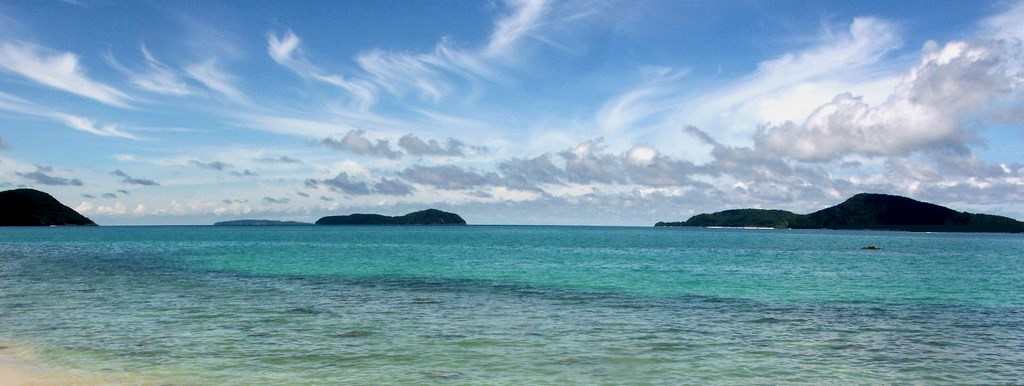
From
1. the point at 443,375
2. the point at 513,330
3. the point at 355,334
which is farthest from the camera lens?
the point at 513,330

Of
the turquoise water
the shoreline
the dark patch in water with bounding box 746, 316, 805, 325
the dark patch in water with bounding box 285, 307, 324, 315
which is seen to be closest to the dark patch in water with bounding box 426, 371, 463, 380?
the turquoise water

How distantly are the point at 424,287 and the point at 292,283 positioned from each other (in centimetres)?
1046

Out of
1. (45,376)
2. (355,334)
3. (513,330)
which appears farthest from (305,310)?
(45,376)

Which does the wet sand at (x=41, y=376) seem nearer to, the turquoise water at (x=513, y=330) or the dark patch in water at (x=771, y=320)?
the turquoise water at (x=513, y=330)

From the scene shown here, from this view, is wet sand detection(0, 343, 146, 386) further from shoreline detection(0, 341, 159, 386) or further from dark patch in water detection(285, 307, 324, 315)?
dark patch in water detection(285, 307, 324, 315)

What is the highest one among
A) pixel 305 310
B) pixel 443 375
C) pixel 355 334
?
pixel 305 310

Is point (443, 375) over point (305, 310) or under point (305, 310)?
under

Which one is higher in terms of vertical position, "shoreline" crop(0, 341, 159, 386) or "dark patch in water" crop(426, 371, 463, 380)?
"shoreline" crop(0, 341, 159, 386)

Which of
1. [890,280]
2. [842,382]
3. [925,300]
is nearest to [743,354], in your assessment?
[842,382]

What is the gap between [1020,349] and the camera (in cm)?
2539

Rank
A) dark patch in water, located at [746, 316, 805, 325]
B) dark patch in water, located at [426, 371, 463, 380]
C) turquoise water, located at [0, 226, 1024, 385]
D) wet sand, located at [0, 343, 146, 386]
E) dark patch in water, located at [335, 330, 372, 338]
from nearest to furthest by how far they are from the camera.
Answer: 1. wet sand, located at [0, 343, 146, 386]
2. dark patch in water, located at [426, 371, 463, 380]
3. turquoise water, located at [0, 226, 1024, 385]
4. dark patch in water, located at [335, 330, 372, 338]
5. dark patch in water, located at [746, 316, 805, 325]

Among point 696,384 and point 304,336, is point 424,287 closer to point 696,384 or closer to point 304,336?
point 304,336

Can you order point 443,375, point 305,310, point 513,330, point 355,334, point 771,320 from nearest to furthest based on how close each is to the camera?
1. point 443,375
2. point 355,334
3. point 513,330
4. point 771,320
5. point 305,310

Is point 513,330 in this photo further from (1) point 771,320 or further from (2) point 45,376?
(2) point 45,376
